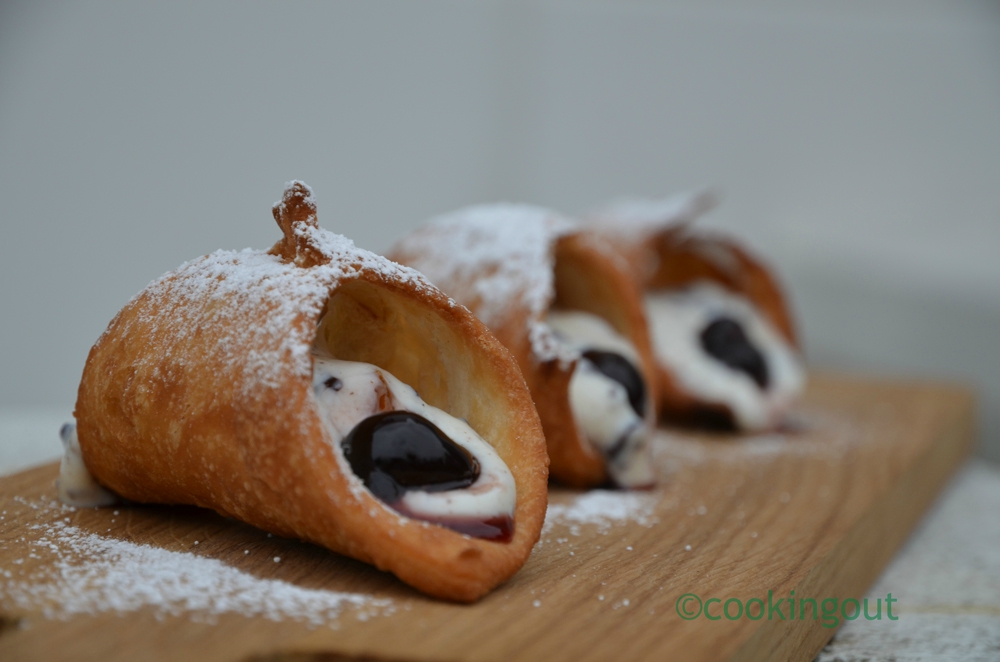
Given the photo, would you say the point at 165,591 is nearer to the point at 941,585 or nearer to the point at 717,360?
the point at 941,585

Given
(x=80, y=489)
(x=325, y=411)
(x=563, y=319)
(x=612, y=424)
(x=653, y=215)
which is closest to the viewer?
Answer: (x=325, y=411)

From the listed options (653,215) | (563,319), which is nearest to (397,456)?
(563,319)

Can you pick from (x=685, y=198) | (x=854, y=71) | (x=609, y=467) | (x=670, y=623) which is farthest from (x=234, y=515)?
(x=854, y=71)

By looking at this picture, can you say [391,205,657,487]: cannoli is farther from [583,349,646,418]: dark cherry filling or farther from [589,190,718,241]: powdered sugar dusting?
[589,190,718,241]: powdered sugar dusting

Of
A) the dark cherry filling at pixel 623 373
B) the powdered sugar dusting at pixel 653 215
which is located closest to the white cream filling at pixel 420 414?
the dark cherry filling at pixel 623 373

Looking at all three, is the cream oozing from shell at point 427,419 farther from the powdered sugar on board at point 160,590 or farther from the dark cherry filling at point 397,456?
the powdered sugar on board at point 160,590

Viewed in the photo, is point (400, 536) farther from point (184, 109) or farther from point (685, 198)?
point (184, 109)

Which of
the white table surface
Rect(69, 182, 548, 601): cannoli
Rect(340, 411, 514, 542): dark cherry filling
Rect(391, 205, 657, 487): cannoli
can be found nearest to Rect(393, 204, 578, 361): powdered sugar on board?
Rect(391, 205, 657, 487): cannoli
